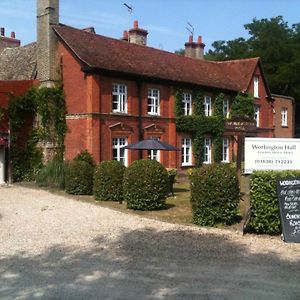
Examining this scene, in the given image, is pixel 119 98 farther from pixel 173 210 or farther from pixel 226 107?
pixel 173 210

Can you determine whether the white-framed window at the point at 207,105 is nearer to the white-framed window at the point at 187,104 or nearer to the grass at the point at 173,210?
the white-framed window at the point at 187,104

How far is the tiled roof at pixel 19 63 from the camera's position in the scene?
2750 cm

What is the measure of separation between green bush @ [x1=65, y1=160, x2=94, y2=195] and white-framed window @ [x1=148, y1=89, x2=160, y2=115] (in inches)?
347

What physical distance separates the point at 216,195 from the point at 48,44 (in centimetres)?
1656

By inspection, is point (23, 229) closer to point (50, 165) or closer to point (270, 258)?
point (270, 258)

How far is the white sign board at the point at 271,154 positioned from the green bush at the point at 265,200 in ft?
1.10

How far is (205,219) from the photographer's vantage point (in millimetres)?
11750

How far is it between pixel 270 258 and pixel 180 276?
2114 millimetres

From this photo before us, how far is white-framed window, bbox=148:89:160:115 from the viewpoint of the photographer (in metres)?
26.8

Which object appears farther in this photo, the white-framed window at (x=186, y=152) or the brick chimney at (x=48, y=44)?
the white-framed window at (x=186, y=152)

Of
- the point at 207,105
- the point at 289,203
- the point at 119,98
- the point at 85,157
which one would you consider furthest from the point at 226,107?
the point at 289,203

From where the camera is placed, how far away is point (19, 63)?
95.8ft

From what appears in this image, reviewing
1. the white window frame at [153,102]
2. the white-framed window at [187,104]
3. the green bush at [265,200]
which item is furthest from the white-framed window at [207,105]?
the green bush at [265,200]

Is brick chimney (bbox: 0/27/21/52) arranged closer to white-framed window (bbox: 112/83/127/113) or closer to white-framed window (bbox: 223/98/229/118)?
white-framed window (bbox: 112/83/127/113)
